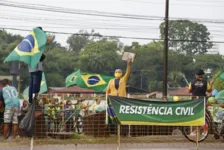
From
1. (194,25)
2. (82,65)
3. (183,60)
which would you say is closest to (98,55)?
(82,65)

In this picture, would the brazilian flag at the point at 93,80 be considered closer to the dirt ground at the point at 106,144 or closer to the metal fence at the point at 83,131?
the metal fence at the point at 83,131

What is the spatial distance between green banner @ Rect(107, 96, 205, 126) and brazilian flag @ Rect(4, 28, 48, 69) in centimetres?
299

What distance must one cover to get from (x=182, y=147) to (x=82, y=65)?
77164 mm

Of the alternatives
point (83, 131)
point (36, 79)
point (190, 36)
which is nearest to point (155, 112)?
point (83, 131)

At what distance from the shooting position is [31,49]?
1438 centimetres

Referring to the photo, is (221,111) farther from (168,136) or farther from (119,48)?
(119,48)

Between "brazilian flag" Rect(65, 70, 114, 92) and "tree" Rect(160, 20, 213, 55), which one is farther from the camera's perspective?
"tree" Rect(160, 20, 213, 55)

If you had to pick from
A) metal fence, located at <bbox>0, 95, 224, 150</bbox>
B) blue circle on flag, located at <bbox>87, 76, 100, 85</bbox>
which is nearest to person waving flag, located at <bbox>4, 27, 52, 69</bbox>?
metal fence, located at <bbox>0, 95, 224, 150</bbox>

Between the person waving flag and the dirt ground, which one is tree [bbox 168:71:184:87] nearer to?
the dirt ground

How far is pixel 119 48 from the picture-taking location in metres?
102

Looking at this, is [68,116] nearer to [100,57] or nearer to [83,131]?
[83,131]

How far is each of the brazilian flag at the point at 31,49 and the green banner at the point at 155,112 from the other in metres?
2.99

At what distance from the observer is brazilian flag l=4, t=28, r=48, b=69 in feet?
46.7

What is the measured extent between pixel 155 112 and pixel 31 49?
404cm
